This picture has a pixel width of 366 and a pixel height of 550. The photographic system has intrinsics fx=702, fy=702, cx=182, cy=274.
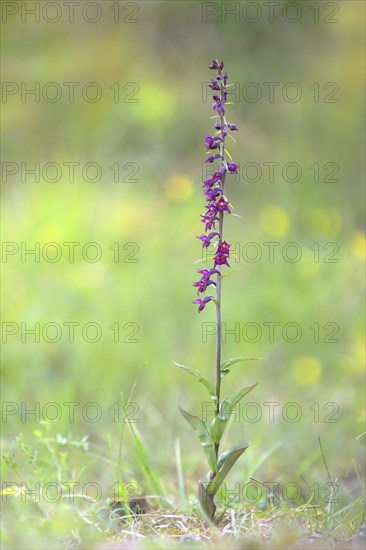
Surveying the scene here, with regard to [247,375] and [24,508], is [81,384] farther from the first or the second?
[24,508]

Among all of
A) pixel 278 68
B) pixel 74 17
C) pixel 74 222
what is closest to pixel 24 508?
pixel 74 222

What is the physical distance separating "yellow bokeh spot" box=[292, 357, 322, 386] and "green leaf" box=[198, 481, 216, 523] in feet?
5.90

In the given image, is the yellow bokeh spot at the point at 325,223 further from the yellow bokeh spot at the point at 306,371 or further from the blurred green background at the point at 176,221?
the yellow bokeh spot at the point at 306,371

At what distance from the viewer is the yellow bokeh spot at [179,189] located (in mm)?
4883

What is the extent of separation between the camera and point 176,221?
5262 millimetres

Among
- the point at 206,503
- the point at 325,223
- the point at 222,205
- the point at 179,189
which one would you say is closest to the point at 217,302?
the point at 222,205

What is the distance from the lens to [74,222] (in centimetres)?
484

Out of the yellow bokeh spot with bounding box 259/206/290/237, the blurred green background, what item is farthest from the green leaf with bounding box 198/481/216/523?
the yellow bokeh spot with bounding box 259/206/290/237

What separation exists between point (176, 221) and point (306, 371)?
6.20 ft

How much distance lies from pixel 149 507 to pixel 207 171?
3899 millimetres

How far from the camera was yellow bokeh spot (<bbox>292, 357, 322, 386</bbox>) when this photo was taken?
3.71m

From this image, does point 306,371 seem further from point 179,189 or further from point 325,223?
point 179,189

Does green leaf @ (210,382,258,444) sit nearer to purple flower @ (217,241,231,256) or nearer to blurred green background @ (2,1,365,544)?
purple flower @ (217,241,231,256)

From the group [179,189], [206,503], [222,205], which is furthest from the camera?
[179,189]
